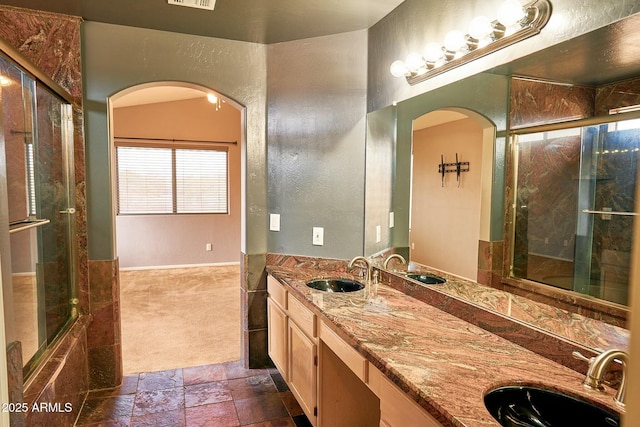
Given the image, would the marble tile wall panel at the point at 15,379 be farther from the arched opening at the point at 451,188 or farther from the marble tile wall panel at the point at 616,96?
the marble tile wall panel at the point at 616,96

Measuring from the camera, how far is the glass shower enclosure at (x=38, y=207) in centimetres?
177

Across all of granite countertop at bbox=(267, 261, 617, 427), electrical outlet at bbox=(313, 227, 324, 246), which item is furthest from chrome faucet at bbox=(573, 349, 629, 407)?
electrical outlet at bbox=(313, 227, 324, 246)

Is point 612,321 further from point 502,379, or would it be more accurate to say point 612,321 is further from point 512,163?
point 512,163

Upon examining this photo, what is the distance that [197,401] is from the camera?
8.28 feet

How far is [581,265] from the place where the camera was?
4.30 ft

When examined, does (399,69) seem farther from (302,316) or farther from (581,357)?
(581,357)

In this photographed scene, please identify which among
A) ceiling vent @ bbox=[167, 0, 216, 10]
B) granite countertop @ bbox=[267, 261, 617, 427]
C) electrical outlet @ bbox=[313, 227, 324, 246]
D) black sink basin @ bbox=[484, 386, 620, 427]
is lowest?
black sink basin @ bbox=[484, 386, 620, 427]

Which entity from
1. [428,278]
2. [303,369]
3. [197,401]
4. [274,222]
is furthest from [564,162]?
[197,401]

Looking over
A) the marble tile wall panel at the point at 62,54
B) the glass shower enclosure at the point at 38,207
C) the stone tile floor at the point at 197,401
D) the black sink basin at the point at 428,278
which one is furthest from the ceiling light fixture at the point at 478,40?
the stone tile floor at the point at 197,401

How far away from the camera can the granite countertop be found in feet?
3.59

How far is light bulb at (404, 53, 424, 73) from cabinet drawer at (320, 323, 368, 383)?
1.50 meters

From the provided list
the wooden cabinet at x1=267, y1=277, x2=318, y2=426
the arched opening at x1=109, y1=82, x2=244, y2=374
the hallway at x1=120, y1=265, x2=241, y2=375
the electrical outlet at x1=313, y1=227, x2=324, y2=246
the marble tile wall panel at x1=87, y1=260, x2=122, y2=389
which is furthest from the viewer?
the arched opening at x1=109, y1=82, x2=244, y2=374

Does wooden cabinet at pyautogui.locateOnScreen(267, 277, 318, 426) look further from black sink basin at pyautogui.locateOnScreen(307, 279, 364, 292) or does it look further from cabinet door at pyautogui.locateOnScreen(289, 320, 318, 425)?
black sink basin at pyautogui.locateOnScreen(307, 279, 364, 292)

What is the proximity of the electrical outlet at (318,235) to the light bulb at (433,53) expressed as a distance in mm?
1391
